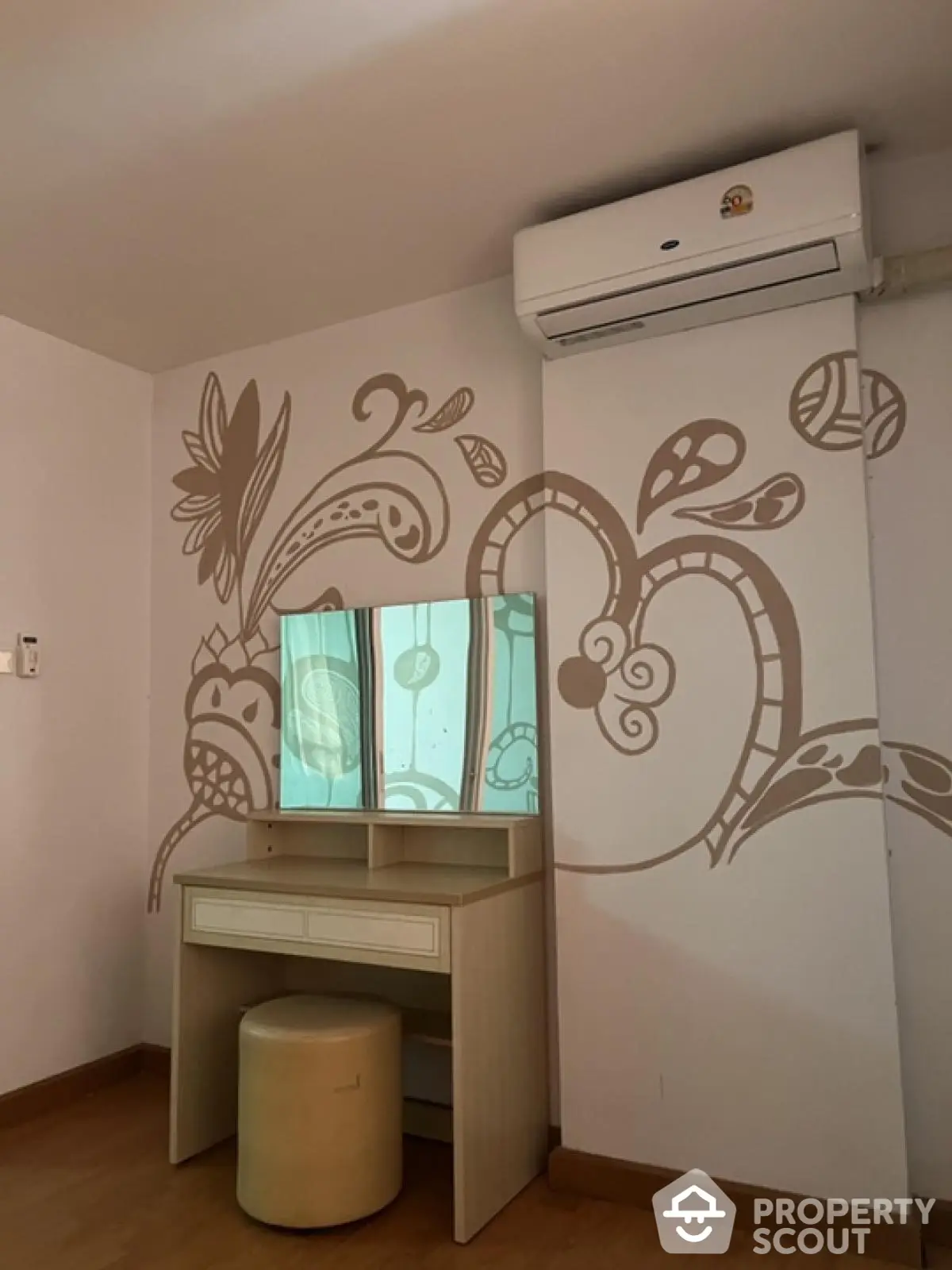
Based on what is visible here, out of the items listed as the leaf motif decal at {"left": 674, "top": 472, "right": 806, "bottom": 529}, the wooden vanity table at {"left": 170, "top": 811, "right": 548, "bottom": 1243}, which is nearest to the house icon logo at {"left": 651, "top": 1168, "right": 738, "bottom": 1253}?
the wooden vanity table at {"left": 170, "top": 811, "right": 548, "bottom": 1243}

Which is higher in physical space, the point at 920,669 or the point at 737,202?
the point at 737,202

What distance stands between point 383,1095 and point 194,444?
7.43 ft

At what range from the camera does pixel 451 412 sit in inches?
114

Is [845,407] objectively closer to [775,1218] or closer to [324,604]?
[324,604]

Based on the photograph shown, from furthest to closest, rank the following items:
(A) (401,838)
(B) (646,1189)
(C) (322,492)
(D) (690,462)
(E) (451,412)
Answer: (C) (322,492) → (E) (451,412) → (A) (401,838) → (D) (690,462) → (B) (646,1189)

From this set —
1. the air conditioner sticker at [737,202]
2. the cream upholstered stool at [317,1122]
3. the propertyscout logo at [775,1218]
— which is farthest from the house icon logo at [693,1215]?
the air conditioner sticker at [737,202]

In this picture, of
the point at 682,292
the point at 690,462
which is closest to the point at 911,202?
the point at 682,292

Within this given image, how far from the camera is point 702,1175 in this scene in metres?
2.23

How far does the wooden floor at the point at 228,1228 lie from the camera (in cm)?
203

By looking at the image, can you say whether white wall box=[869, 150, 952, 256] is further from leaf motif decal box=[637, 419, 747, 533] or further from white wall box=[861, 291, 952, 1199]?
leaf motif decal box=[637, 419, 747, 533]

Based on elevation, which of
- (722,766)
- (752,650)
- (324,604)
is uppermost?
(324,604)

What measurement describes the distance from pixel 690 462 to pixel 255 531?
1.55 meters

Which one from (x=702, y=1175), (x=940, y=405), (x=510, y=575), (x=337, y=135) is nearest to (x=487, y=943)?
(x=702, y=1175)

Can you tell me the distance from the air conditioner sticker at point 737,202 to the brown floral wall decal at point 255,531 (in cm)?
95
